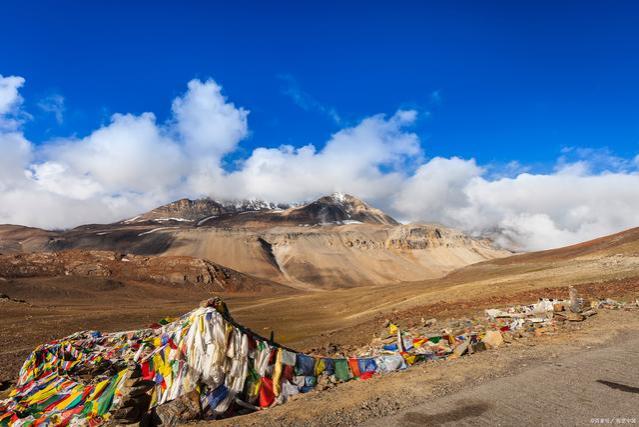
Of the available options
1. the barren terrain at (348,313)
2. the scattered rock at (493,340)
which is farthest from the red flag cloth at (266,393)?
the barren terrain at (348,313)

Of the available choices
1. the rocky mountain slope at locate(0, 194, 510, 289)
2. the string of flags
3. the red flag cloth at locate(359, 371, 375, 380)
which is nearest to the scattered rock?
the string of flags

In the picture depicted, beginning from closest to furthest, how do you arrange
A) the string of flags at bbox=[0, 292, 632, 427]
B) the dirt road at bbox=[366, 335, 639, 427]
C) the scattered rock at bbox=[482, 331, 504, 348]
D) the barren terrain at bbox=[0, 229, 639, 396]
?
the dirt road at bbox=[366, 335, 639, 427], the string of flags at bbox=[0, 292, 632, 427], the scattered rock at bbox=[482, 331, 504, 348], the barren terrain at bbox=[0, 229, 639, 396]

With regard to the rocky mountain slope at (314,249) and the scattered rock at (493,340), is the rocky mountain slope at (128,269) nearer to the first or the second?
the rocky mountain slope at (314,249)

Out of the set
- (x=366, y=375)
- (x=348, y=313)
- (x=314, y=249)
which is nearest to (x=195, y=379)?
(x=366, y=375)

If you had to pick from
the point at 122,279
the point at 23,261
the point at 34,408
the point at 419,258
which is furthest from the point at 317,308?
the point at 419,258

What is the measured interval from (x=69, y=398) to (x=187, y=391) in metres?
3.07

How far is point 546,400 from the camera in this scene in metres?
7.54

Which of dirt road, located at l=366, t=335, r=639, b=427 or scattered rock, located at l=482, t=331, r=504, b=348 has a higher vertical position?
scattered rock, located at l=482, t=331, r=504, b=348

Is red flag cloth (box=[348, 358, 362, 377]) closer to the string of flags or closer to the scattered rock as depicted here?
the string of flags

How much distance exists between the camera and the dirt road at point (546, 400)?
268 inches

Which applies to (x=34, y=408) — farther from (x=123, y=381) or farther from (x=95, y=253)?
(x=95, y=253)

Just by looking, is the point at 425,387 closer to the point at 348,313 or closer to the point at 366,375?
the point at 366,375

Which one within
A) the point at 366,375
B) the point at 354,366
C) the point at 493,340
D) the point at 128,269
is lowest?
the point at 366,375

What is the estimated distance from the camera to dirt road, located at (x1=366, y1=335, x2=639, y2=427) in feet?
22.3
